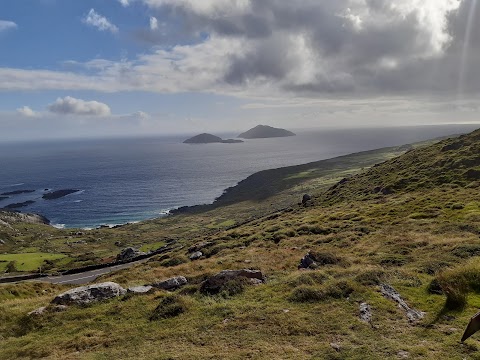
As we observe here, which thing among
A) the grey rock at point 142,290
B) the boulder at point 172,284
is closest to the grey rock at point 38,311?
the grey rock at point 142,290

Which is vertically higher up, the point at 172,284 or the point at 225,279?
the point at 225,279

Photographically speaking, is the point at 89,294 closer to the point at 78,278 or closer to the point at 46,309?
the point at 46,309

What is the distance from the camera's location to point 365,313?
579 inches

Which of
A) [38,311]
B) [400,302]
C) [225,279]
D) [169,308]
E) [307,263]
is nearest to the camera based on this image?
[400,302]

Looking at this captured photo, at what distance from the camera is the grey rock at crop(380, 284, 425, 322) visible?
14.2m

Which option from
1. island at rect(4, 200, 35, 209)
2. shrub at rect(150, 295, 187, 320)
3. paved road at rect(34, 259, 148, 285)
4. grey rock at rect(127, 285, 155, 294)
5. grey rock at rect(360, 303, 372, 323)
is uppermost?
grey rock at rect(360, 303, 372, 323)

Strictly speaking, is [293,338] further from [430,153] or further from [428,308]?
[430,153]

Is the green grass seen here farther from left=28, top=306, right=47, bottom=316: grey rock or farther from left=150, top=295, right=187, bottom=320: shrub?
left=150, top=295, right=187, bottom=320: shrub

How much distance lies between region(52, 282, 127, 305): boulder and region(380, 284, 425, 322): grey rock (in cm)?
1522

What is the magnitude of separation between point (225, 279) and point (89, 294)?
8.38 m

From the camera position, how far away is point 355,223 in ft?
145

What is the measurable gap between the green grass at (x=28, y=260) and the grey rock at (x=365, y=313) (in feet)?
260

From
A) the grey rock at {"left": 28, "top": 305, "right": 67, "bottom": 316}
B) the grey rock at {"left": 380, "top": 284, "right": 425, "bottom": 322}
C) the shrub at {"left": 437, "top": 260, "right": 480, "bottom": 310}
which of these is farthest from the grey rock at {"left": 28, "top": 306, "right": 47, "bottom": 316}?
the shrub at {"left": 437, "top": 260, "right": 480, "bottom": 310}

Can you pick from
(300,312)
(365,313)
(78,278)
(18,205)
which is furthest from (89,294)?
(18,205)
